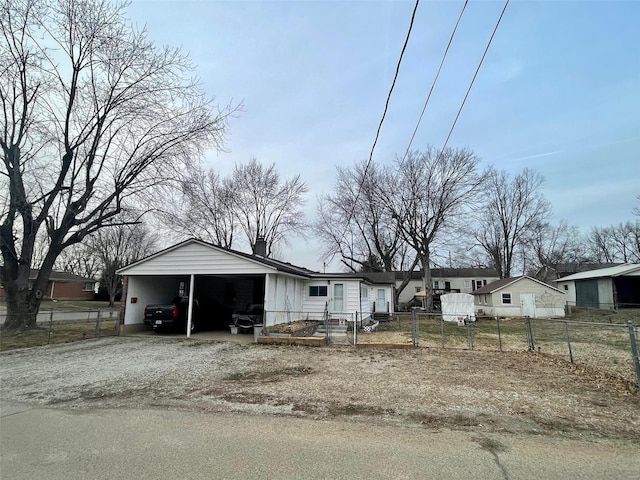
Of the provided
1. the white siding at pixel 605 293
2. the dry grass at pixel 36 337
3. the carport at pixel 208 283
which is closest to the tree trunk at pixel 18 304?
the dry grass at pixel 36 337

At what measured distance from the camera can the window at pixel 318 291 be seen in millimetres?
19234

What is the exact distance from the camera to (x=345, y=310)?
1897 centimetres

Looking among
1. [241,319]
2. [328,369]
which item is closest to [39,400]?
[328,369]

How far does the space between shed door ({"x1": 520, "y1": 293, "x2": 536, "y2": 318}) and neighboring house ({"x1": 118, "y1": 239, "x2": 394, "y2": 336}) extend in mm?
13966

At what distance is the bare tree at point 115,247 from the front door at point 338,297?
90.3ft

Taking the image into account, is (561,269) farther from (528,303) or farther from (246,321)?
(246,321)

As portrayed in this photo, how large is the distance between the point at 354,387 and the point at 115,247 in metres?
41.8

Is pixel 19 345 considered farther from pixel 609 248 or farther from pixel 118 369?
pixel 609 248

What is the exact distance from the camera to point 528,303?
93.4 ft

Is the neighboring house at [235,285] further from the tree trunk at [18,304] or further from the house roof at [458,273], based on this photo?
the house roof at [458,273]

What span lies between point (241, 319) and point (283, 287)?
2.26 metres

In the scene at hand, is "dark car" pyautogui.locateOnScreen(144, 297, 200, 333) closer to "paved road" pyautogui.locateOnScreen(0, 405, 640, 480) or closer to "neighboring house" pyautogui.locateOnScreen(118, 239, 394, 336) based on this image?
"neighboring house" pyautogui.locateOnScreen(118, 239, 394, 336)

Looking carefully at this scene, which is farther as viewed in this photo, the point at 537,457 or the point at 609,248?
the point at 609,248

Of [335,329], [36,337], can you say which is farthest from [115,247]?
[335,329]
